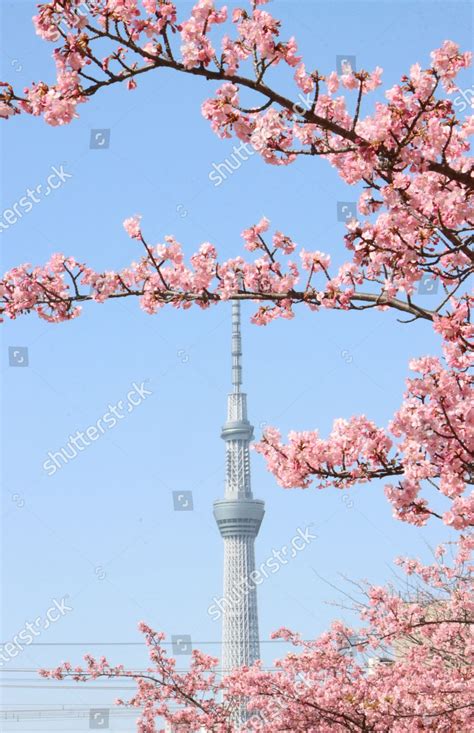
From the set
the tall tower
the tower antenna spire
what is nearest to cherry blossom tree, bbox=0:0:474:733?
the tall tower

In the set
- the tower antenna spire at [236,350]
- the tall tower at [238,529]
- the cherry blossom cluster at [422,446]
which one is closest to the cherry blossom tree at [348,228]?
the cherry blossom cluster at [422,446]

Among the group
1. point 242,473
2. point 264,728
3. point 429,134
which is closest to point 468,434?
point 429,134

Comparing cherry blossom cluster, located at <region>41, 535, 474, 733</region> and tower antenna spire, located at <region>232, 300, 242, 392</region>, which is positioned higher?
tower antenna spire, located at <region>232, 300, 242, 392</region>

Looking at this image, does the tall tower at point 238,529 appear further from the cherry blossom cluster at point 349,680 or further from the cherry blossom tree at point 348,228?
the cherry blossom tree at point 348,228

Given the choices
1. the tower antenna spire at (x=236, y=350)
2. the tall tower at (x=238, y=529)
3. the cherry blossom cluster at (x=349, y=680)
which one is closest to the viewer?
the cherry blossom cluster at (x=349, y=680)

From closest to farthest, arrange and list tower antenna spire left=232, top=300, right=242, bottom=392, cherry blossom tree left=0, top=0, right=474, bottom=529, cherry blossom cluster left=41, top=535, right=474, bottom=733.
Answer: cherry blossom tree left=0, top=0, right=474, bottom=529
cherry blossom cluster left=41, top=535, right=474, bottom=733
tower antenna spire left=232, top=300, right=242, bottom=392

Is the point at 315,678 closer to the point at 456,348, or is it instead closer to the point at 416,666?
the point at 416,666

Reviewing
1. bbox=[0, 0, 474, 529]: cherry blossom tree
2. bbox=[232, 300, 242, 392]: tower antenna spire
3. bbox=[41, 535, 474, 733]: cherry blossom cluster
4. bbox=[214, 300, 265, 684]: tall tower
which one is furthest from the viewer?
bbox=[232, 300, 242, 392]: tower antenna spire

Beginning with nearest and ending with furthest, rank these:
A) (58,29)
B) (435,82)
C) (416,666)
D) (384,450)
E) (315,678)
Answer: (58,29) → (435,82) → (384,450) → (416,666) → (315,678)

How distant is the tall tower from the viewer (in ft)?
260

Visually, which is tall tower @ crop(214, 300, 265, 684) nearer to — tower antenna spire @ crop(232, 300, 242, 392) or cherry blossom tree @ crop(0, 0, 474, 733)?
tower antenna spire @ crop(232, 300, 242, 392)

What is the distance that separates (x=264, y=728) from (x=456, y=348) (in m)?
8.07

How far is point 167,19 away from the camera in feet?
15.2

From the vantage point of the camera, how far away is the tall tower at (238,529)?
7919 centimetres
